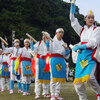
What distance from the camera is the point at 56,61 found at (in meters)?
9.47

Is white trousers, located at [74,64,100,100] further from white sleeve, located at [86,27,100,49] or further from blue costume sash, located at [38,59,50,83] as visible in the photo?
blue costume sash, located at [38,59,50,83]

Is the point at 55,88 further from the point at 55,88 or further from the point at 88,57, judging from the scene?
the point at 88,57

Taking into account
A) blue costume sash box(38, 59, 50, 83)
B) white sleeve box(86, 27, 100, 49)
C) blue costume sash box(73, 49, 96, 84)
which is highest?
white sleeve box(86, 27, 100, 49)

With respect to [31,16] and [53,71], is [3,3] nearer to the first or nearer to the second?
[31,16]

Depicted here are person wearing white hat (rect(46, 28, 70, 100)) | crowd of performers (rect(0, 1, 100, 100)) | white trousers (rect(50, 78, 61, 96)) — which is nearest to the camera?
crowd of performers (rect(0, 1, 100, 100))

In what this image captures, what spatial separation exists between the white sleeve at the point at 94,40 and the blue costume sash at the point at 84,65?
173 millimetres

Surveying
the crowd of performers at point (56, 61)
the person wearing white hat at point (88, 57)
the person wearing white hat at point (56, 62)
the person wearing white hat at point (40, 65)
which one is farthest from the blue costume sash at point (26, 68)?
the person wearing white hat at point (88, 57)

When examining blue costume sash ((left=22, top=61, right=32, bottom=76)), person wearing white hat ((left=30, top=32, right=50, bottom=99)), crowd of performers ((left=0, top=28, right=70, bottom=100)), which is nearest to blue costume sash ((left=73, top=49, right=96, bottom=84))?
crowd of performers ((left=0, top=28, right=70, bottom=100))

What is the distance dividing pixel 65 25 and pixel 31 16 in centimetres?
729

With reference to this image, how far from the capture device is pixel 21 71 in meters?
12.8

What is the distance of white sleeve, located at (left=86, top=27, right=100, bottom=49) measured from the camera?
22.4 feet

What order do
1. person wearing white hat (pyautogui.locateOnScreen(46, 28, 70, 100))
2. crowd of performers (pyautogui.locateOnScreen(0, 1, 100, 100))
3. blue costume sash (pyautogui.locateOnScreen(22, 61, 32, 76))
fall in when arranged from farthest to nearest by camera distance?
blue costume sash (pyautogui.locateOnScreen(22, 61, 32, 76)) < person wearing white hat (pyautogui.locateOnScreen(46, 28, 70, 100)) < crowd of performers (pyautogui.locateOnScreen(0, 1, 100, 100))

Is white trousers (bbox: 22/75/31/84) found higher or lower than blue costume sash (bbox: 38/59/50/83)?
lower

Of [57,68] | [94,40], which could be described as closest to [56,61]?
[57,68]
